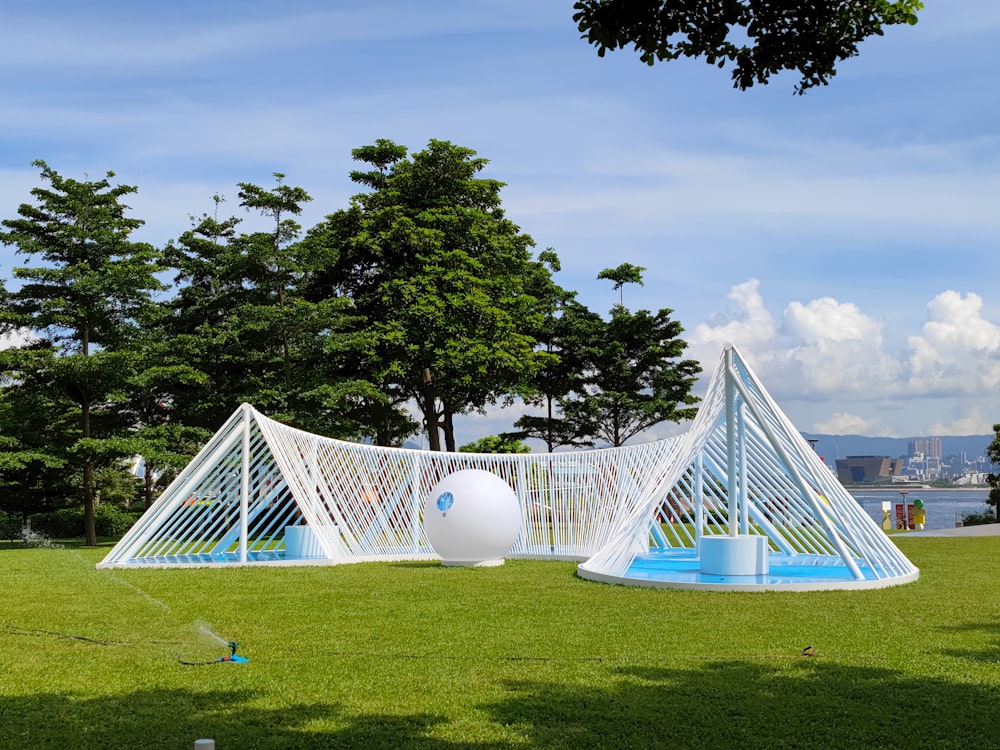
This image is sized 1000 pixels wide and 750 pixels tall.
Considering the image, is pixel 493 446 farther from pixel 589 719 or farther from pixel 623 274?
pixel 589 719

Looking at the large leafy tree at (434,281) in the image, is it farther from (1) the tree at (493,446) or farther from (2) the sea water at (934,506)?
(2) the sea water at (934,506)

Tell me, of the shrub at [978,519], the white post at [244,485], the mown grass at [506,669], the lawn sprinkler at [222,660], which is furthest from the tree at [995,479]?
the lawn sprinkler at [222,660]

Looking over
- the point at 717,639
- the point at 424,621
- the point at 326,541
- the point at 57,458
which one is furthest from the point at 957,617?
the point at 57,458

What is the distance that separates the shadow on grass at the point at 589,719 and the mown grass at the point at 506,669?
0.02 meters

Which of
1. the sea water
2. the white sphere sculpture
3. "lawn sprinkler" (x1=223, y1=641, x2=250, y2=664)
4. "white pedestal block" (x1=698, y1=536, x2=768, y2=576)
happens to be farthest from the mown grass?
the sea water

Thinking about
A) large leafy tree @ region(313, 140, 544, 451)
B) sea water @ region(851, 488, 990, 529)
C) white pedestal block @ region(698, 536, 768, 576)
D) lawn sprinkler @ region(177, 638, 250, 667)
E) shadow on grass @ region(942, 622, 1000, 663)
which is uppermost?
large leafy tree @ region(313, 140, 544, 451)

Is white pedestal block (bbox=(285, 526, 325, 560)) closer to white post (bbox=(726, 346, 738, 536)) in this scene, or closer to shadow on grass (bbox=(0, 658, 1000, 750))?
white post (bbox=(726, 346, 738, 536))

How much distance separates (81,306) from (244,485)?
37.8 ft

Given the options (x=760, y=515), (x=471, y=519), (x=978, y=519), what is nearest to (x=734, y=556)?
(x=760, y=515)

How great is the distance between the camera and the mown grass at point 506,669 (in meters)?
6.41

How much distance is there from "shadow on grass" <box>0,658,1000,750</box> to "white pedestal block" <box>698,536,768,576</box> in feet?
23.4

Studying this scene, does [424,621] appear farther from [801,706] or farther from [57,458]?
[57,458]

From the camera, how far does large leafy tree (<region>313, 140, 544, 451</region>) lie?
104 feet

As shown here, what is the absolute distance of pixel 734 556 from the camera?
15008 millimetres
